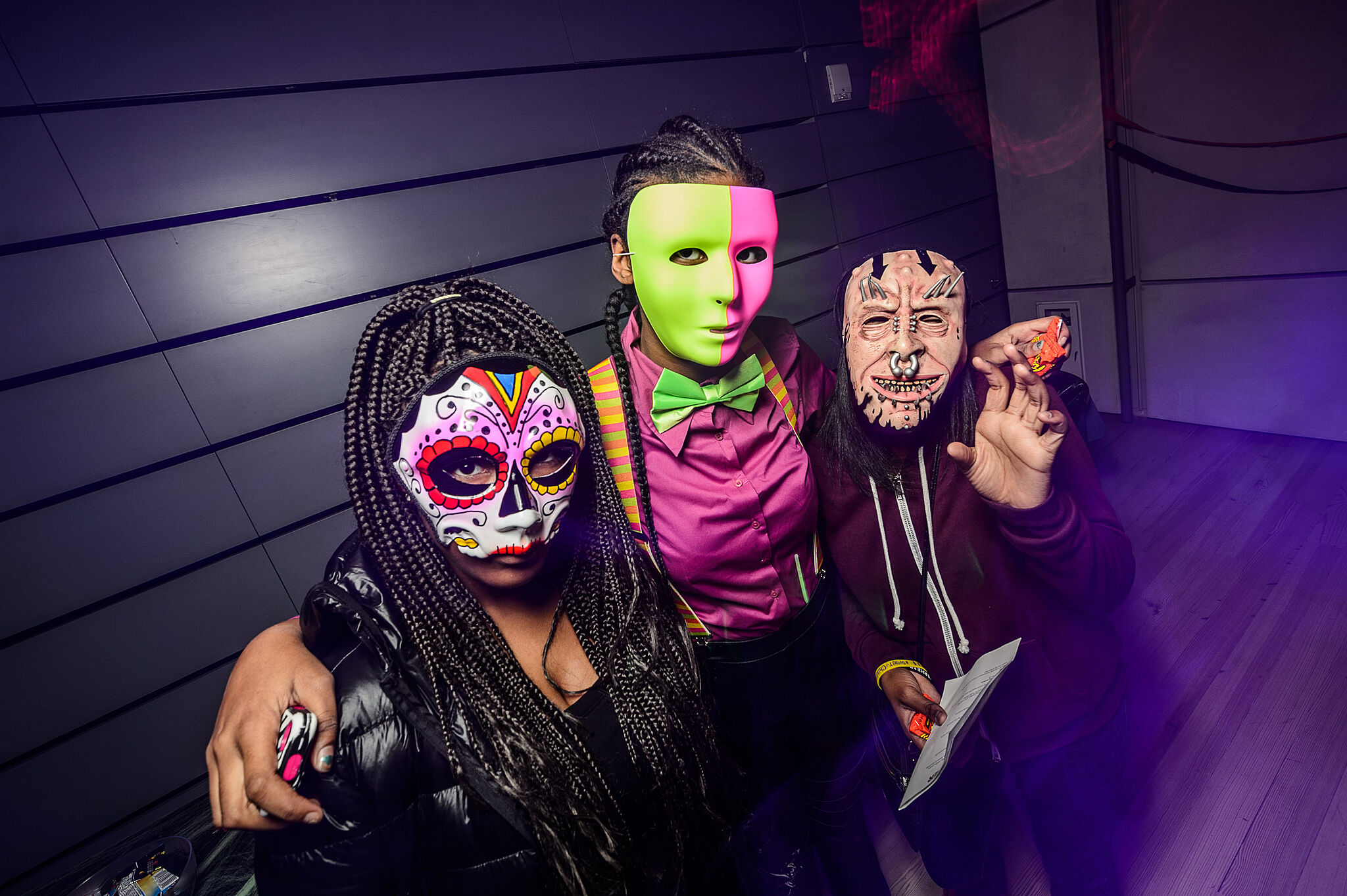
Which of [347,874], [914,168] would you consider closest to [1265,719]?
[347,874]

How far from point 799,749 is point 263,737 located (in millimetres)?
1182

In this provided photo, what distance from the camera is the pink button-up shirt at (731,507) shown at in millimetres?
1208

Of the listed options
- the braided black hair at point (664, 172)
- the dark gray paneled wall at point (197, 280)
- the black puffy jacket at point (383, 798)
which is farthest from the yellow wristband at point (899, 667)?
the dark gray paneled wall at point (197, 280)

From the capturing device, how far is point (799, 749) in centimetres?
138

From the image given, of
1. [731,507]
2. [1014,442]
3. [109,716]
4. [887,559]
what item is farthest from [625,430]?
[109,716]

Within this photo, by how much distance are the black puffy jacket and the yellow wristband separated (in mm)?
739

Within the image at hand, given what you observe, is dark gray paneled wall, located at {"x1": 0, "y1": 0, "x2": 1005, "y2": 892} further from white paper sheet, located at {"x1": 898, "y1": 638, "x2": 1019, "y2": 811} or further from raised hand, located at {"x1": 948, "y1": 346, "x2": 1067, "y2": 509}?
white paper sheet, located at {"x1": 898, "y1": 638, "x2": 1019, "y2": 811}

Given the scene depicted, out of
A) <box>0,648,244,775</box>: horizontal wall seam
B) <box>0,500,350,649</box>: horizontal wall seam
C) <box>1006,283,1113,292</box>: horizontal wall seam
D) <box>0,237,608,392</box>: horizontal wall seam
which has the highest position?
<box>0,237,608,392</box>: horizontal wall seam

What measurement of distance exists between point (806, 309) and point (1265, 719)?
7.46ft

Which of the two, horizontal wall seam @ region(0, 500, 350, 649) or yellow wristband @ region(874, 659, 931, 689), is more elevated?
horizontal wall seam @ region(0, 500, 350, 649)

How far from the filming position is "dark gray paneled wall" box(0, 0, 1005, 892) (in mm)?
1323

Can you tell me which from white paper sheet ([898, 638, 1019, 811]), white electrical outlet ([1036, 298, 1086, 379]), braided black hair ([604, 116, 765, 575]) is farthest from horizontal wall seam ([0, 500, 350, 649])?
white electrical outlet ([1036, 298, 1086, 379])

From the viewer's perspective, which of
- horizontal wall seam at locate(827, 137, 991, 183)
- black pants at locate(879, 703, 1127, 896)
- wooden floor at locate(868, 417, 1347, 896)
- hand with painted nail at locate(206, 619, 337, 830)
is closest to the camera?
hand with painted nail at locate(206, 619, 337, 830)

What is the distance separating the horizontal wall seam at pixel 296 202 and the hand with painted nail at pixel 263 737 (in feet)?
4.27
